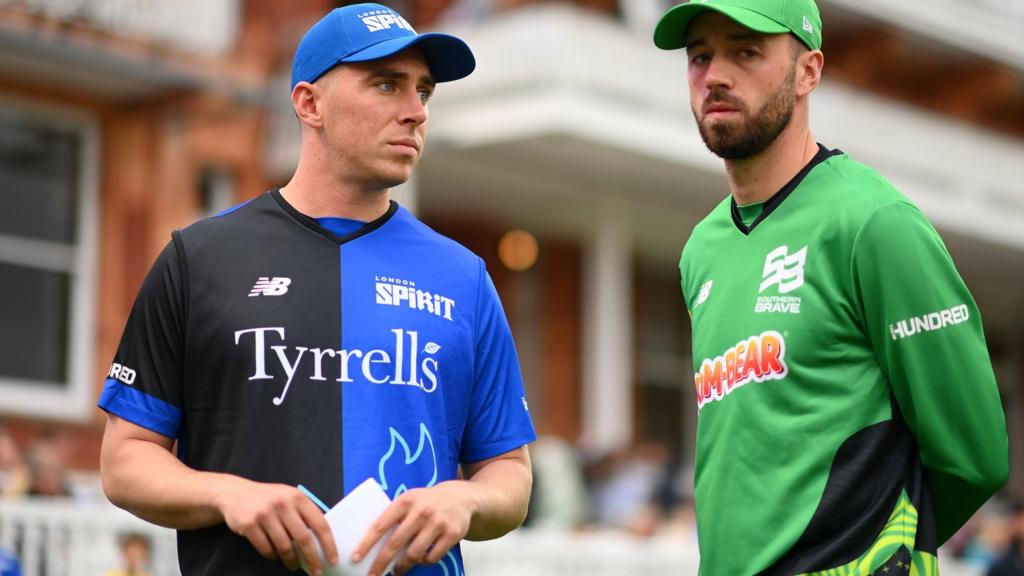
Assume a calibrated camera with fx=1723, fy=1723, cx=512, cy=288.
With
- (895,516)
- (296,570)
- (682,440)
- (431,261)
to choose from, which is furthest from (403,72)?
(682,440)

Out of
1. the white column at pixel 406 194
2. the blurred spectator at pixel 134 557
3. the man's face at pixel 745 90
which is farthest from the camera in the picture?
the white column at pixel 406 194

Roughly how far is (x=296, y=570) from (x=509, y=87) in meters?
13.2

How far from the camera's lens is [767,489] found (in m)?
4.04

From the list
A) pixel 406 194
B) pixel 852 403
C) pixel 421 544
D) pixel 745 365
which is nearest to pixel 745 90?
pixel 745 365

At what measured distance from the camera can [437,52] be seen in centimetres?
410

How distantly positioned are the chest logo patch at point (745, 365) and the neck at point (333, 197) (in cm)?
92

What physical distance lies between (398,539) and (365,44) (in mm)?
1163

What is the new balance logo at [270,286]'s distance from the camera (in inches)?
154

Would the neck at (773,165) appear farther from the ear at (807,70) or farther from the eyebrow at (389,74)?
the eyebrow at (389,74)

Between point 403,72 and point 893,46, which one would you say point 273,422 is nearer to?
point 403,72

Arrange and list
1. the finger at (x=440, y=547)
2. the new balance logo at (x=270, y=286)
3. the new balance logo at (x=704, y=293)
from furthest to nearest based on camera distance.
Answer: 1. the new balance logo at (x=704, y=293)
2. the new balance logo at (x=270, y=286)
3. the finger at (x=440, y=547)

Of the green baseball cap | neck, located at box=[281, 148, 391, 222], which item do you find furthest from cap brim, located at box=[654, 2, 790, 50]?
neck, located at box=[281, 148, 391, 222]

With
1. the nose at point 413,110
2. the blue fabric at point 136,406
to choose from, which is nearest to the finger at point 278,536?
the blue fabric at point 136,406

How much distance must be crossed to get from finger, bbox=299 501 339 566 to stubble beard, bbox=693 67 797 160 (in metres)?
1.39
